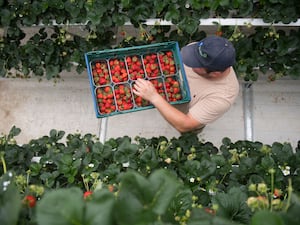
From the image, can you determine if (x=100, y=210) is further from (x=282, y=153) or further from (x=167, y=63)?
(x=167, y=63)

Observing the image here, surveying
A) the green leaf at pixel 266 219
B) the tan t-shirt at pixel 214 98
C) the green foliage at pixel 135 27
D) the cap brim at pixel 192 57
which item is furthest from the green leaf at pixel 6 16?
the green leaf at pixel 266 219

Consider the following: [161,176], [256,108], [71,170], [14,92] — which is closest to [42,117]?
[14,92]

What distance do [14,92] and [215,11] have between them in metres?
1.59

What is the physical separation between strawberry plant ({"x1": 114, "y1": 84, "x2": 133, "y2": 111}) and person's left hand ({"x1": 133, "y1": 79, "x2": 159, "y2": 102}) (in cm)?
14

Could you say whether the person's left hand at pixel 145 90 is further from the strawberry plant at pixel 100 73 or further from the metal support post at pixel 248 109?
the metal support post at pixel 248 109

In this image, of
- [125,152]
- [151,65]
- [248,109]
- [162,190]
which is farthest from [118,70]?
[162,190]

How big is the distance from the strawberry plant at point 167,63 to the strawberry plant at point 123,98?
23cm

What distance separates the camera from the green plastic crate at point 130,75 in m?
2.23

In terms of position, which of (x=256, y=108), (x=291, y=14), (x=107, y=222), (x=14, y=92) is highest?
(x=291, y=14)

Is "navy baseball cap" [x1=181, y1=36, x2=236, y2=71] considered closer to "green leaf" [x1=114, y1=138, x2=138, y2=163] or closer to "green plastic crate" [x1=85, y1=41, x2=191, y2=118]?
"green plastic crate" [x1=85, y1=41, x2=191, y2=118]

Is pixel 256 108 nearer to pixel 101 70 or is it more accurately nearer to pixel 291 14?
pixel 291 14

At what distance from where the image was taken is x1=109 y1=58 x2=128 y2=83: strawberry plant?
227cm

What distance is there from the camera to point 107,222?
777 millimetres

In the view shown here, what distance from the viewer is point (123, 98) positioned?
2242mm
